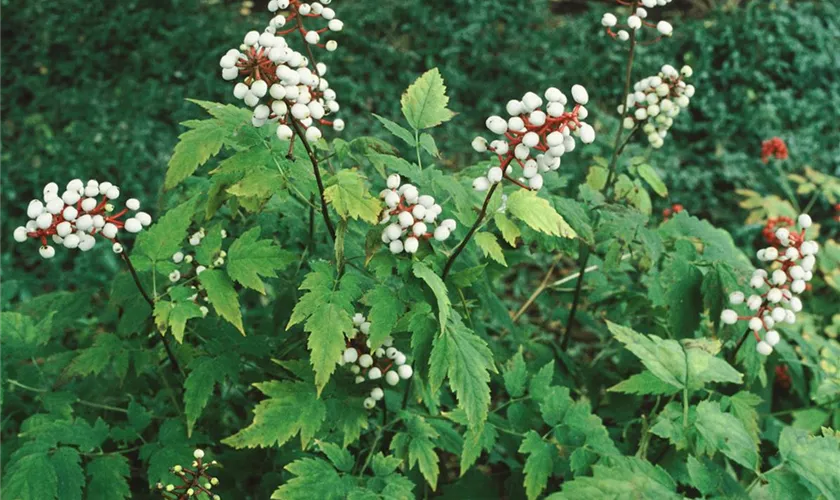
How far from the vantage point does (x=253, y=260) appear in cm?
209

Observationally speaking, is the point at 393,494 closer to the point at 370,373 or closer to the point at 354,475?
the point at 354,475

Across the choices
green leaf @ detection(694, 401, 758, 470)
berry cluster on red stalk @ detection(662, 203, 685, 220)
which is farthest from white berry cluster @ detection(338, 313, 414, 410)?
berry cluster on red stalk @ detection(662, 203, 685, 220)

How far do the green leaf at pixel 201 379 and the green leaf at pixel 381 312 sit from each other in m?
0.58

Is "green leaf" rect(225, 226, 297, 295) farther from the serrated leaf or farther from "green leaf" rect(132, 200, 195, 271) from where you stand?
the serrated leaf

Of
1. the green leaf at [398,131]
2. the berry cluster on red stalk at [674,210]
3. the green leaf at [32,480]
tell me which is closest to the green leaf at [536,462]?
Answer: the green leaf at [398,131]

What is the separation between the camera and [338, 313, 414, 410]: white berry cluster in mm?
2068

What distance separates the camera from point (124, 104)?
18.8 ft

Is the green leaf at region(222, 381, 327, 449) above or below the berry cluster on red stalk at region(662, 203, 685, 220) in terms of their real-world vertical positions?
above

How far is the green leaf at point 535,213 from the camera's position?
5.94ft

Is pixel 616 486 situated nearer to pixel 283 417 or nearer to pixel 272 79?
pixel 283 417

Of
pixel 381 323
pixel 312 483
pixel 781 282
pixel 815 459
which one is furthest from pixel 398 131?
pixel 815 459

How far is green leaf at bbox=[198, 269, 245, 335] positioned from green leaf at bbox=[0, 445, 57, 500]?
0.68 m

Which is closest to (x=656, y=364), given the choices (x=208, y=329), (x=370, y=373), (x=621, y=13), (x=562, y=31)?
(x=370, y=373)

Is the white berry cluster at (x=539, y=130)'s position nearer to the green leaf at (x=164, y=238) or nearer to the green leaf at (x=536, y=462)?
the green leaf at (x=536, y=462)
